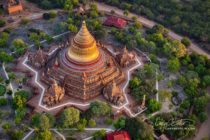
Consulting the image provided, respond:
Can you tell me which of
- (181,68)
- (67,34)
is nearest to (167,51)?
(181,68)

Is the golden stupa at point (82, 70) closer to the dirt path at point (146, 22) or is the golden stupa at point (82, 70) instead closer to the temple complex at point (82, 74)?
the temple complex at point (82, 74)

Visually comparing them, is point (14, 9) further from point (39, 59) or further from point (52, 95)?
point (52, 95)

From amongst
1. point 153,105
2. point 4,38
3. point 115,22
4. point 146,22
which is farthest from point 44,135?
point 146,22

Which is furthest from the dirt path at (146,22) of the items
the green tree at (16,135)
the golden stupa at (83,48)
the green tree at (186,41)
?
the green tree at (16,135)

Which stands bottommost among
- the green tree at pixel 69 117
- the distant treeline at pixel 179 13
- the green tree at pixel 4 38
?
the green tree at pixel 69 117

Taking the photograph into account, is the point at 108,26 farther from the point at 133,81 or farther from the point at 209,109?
the point at 209,109

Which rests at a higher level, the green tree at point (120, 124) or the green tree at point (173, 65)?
the green tree at point (173, 65)

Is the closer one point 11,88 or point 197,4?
point 11,88
